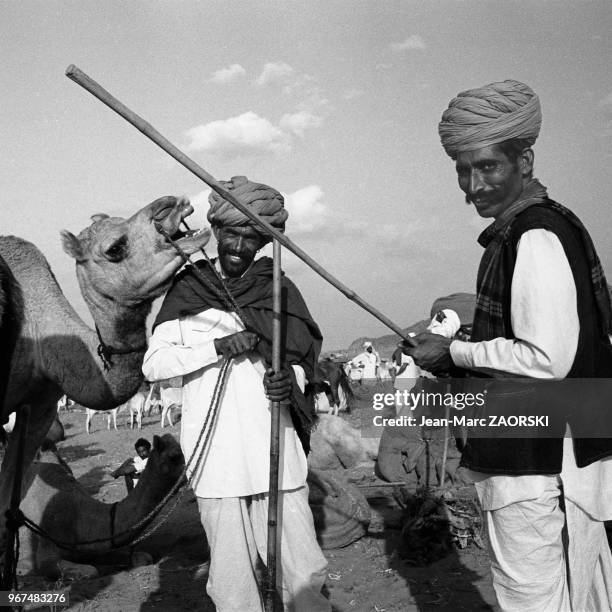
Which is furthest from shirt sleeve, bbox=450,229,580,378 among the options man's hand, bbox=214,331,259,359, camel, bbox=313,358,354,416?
camel, bbox=313,358,354,416

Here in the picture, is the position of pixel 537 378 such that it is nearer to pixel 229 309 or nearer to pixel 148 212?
pixel 229 309

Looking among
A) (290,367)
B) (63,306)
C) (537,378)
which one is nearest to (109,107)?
(290,367)

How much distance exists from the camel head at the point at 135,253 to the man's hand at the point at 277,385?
120 cm

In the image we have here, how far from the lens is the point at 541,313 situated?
217 centimetres

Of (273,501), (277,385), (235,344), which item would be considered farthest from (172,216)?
(273,501)

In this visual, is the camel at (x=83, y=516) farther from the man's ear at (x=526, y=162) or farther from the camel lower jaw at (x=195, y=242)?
the man's ear at (x=526, y=162)

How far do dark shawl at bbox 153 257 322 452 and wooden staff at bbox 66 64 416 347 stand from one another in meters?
0.68

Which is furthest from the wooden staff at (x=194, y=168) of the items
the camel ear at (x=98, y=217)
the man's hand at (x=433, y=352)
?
the camel ear at (x=98, y=217)

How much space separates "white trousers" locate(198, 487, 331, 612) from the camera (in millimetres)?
3219

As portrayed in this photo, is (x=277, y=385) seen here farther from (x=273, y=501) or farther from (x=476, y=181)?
(x=476, y=181)

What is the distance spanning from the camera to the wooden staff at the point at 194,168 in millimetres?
2494

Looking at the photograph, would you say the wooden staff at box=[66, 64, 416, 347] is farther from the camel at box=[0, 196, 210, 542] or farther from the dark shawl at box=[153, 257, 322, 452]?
the camel at box=[0, 196, 210, 542]

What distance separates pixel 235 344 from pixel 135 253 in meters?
1.28

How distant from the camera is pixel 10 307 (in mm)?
4129
